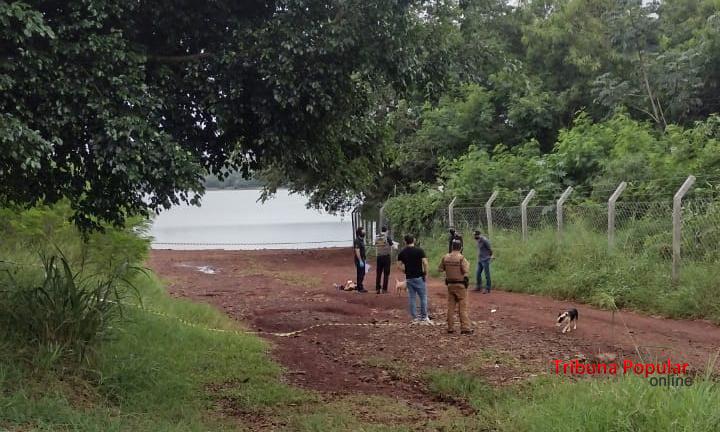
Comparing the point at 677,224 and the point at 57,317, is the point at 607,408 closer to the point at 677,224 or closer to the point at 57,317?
the point at 57,317

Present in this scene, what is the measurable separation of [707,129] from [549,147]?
9.01 meters

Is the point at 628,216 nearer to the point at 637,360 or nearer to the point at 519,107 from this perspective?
the point at 637,360

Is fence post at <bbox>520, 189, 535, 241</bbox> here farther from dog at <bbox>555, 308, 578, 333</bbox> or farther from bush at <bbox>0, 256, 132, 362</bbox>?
bush at <bbox>0, 256, 132, 362</bbox>

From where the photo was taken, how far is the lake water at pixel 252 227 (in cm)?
4059

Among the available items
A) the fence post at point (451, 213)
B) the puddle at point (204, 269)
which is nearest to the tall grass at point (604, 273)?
the fence post at point (451, 213)

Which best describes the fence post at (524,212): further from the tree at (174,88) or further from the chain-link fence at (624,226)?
the tree at (174,88)

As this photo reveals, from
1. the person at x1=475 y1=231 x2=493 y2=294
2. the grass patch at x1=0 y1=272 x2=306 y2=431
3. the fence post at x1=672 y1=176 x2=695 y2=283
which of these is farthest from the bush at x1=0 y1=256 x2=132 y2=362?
the person at x1=475 y1=231 x2=493 y2=294

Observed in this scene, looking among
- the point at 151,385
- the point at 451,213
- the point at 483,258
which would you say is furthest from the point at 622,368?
the point at 451,213

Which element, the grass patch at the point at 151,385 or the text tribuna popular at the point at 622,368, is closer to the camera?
the grass patch at the point at 151,385

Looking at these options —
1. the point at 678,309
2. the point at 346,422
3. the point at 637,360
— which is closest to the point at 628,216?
the point at 678,309

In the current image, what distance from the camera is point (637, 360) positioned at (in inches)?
296

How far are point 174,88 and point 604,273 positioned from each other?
336 inches

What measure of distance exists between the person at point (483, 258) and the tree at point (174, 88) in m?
7.07

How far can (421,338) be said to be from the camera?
9953mm
